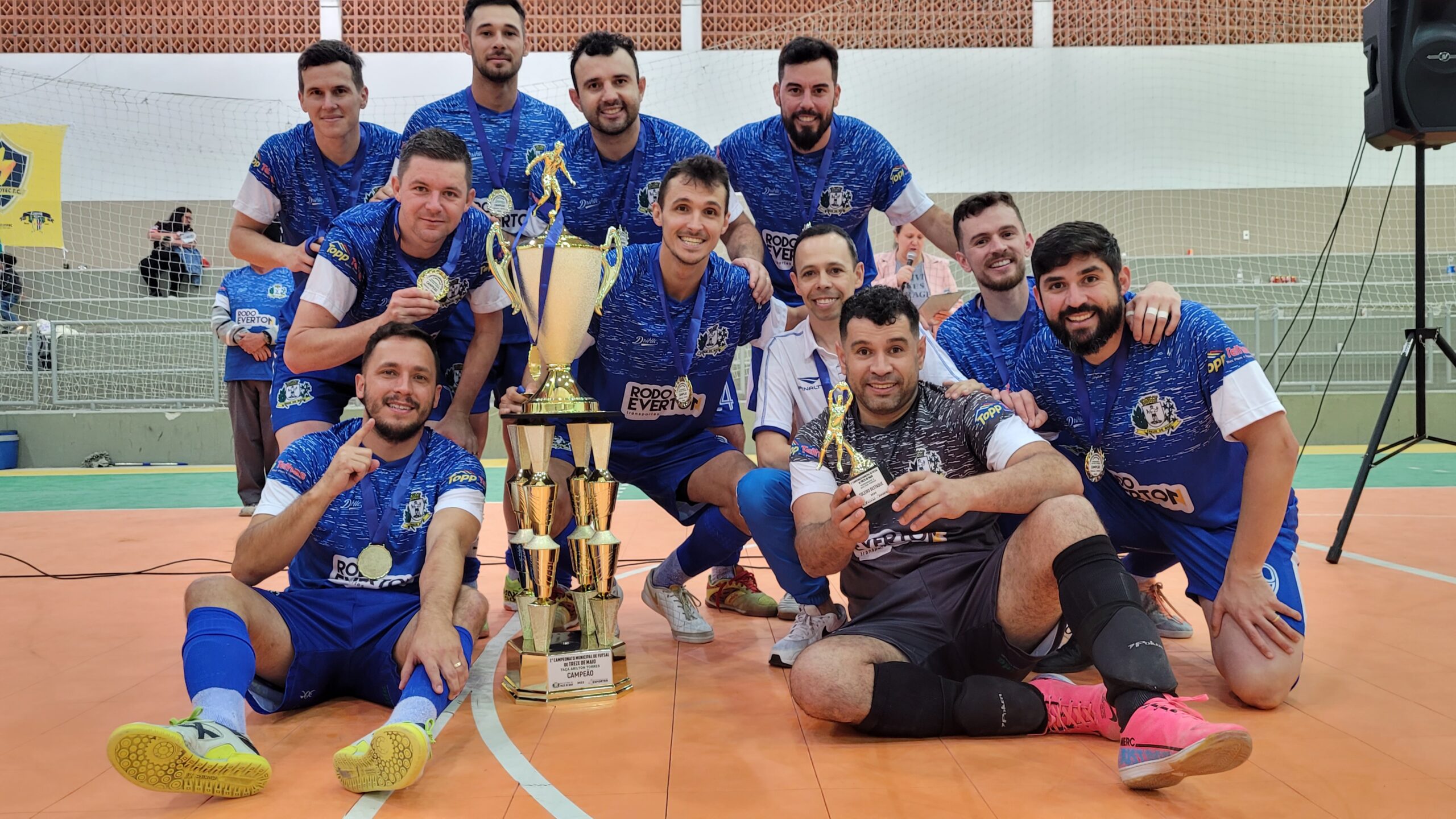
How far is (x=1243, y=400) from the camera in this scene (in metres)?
2.64

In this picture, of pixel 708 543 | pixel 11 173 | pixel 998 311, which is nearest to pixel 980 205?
pixel 998 311

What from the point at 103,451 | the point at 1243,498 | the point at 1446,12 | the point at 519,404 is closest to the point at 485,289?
the point at 519,404

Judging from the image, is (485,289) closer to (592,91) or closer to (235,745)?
(592,91)

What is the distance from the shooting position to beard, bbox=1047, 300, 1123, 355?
2.77m

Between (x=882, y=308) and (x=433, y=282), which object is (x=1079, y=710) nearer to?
(x=882, y=308)

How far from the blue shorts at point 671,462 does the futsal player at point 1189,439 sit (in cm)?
119

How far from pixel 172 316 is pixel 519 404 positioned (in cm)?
1012

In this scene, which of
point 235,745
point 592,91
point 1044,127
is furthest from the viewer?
point 1044,127

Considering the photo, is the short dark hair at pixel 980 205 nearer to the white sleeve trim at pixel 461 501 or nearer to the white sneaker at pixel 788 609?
the white sneaker at pixel 788 609

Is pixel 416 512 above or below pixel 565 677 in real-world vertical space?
above

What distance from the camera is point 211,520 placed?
6559 millimetres

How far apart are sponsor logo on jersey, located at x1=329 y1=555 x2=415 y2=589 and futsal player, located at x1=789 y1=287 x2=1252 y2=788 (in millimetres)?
1144

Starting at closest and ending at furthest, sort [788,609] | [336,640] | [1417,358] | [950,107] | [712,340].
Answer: [336,640] → [712,340] → [788,609] → [1417,358] → [950,107]

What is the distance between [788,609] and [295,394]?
6.57 feet
